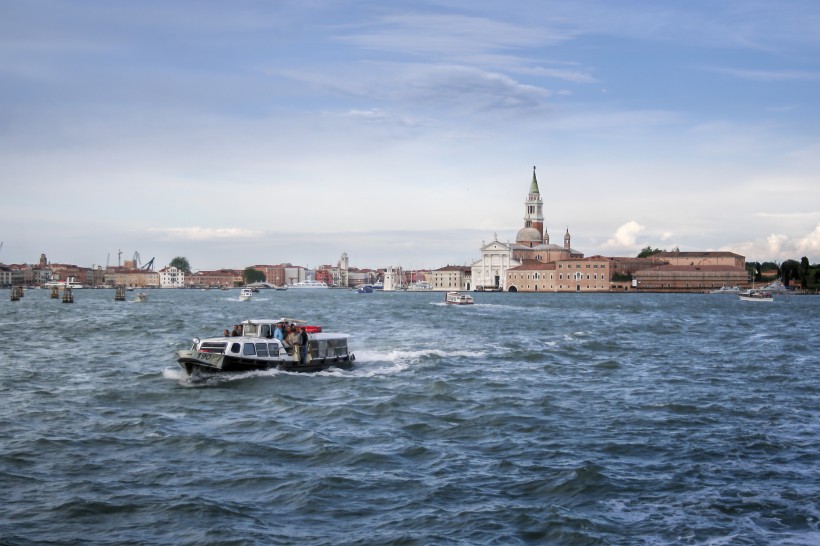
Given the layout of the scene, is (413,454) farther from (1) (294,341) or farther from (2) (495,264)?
(2) (495,264)

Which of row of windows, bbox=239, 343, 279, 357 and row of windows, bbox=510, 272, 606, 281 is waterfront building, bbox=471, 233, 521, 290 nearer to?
row of windows, bbox=510, 272, 606, 281

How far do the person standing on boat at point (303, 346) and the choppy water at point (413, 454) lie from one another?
115 cm

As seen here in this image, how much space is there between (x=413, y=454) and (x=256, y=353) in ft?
37.1

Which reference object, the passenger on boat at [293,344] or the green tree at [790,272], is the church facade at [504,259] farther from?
the passenger on boat at [293,344]

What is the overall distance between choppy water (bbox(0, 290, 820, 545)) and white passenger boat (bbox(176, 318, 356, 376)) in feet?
2.06

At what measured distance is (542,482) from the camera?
13789 mm

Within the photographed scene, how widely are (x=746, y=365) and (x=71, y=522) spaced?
25.1 m

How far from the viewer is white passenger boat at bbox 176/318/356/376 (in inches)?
977

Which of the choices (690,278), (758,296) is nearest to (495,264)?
(690,278)

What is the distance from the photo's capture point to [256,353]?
2612 centimetres

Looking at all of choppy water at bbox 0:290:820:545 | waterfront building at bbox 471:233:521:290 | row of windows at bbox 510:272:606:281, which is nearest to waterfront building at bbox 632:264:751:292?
row of windows at bbox 510:272:606:281

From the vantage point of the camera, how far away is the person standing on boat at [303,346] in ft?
89.1

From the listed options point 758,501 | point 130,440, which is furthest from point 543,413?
point 130,440

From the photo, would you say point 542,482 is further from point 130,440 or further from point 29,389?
point 29,389
